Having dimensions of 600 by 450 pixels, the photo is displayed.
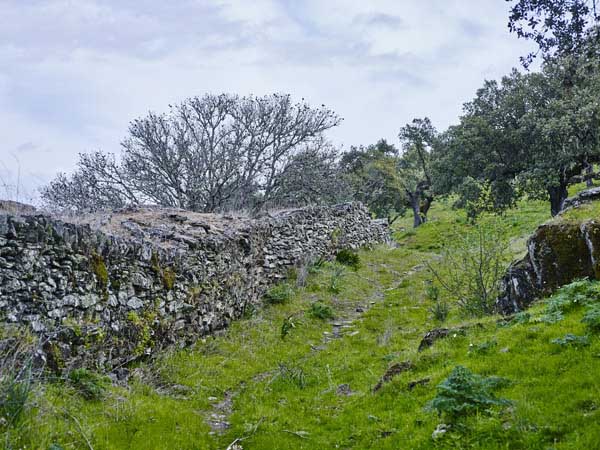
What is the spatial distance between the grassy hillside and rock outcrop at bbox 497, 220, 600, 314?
0.78m

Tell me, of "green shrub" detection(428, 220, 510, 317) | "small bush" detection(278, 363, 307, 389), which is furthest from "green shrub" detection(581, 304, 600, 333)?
"small bush" detection(278, 363, 307, 389)

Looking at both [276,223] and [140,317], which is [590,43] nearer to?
[140,317]

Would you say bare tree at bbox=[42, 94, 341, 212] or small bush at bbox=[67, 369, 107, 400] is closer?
small bush at bbox=[67, 369, 107, 400]

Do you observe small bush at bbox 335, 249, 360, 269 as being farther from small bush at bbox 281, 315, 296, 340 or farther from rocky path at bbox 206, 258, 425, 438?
small bush at bbox 281, 315, 296, 340

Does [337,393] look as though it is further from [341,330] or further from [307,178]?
[307,178]

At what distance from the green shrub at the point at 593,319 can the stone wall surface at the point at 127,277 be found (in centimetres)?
656

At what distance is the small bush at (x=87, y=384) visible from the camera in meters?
6.01

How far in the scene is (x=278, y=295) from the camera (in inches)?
498

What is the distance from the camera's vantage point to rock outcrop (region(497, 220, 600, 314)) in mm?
7191

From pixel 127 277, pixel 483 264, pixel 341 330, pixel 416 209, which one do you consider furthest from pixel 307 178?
pixel 416 209

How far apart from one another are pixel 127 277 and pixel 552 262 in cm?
715

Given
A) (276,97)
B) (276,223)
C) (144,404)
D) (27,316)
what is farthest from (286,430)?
(276,97)

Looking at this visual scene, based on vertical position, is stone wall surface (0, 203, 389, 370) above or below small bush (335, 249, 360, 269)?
above

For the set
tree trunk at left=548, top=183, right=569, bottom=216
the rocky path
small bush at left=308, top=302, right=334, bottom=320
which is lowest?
the rocky path
